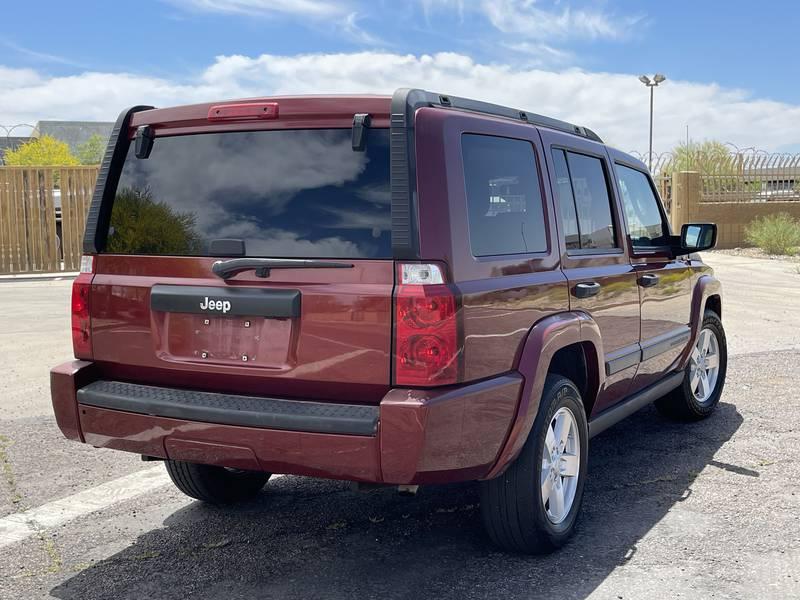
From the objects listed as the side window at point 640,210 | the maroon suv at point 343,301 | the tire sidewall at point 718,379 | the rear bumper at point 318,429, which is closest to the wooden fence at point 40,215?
the tire sidewall at point 718,379

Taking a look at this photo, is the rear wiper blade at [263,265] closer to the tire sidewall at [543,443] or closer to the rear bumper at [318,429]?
the rear bumper at [318,429]

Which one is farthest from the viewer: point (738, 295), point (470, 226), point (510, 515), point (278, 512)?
point (738, 295)

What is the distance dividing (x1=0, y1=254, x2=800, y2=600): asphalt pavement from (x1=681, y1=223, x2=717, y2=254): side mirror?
133cm

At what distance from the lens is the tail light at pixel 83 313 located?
3.97 metres

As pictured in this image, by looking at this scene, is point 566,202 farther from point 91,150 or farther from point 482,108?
point 91,150

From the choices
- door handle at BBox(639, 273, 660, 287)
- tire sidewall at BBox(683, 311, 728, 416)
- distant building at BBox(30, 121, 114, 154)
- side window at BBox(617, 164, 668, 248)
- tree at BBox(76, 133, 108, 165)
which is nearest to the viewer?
door handle at BBox(639, 273, 660, 287)

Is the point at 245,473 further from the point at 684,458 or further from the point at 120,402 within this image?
the point at 684,458

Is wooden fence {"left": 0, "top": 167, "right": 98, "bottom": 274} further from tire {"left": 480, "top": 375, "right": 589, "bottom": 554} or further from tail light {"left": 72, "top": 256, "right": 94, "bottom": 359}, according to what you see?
tire {"left": 480, "top": 375, "right": 589, "bottom": 554}

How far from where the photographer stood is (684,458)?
18.5 feet

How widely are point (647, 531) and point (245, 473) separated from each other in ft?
7.03

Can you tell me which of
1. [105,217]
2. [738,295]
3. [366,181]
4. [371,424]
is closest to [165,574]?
[371,424]

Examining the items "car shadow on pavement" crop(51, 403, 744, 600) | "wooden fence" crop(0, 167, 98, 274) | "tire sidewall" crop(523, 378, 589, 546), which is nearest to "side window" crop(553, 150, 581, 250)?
"tire sidewall" crop(523, 378, 589, 546)

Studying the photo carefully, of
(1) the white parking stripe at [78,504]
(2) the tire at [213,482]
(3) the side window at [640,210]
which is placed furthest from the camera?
(3) the side window at [640,210]

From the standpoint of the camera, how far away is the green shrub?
22453 millimetres
